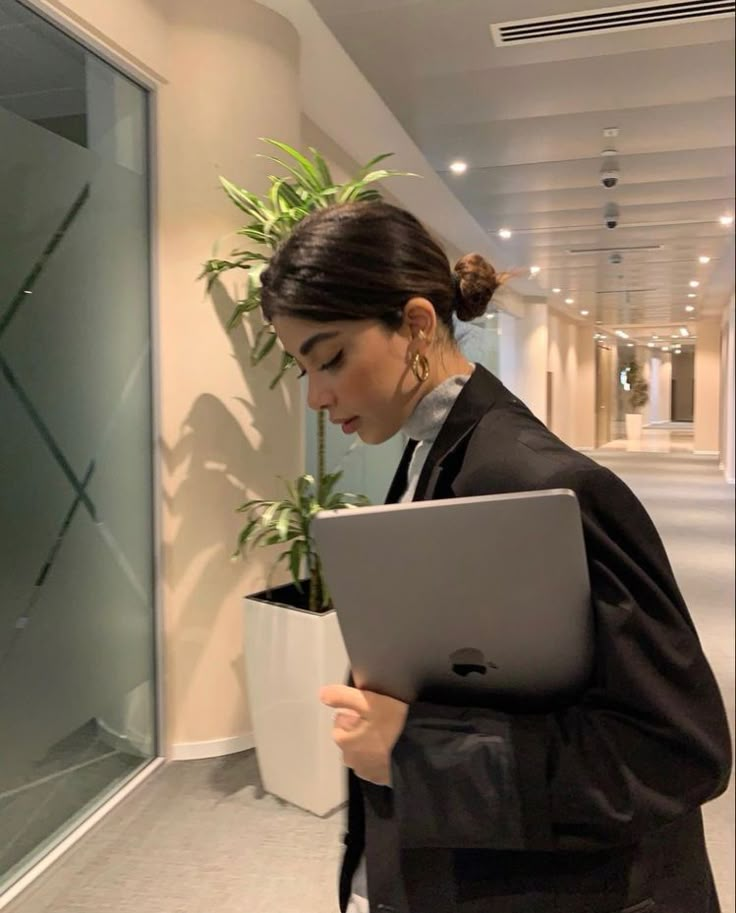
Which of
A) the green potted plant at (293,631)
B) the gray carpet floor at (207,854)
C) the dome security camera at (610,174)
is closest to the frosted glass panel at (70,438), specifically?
the gray carpet floor at (207,854)

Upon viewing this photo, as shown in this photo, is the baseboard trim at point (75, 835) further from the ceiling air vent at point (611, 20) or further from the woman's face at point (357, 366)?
the ceiling air vent at point (611, 20)

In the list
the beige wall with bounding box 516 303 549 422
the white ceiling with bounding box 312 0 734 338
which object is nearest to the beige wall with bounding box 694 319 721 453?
the beige wall with bounding box 516 303 549 422

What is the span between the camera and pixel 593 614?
0.78 metres

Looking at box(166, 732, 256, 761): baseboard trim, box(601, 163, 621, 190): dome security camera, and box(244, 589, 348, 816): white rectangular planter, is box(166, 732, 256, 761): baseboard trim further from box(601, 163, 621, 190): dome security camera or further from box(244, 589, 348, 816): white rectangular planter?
box(601, 163, 621, 190): dome security camera

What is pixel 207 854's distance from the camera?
2693 millimetres

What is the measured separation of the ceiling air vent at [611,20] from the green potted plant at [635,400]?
55.9ft

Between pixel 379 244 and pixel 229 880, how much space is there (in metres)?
2.29

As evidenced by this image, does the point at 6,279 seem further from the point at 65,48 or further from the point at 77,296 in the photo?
the point at 65,48

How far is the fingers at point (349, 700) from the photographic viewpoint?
0.83 metres

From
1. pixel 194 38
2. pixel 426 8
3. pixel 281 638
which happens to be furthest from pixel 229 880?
pixel 426 8

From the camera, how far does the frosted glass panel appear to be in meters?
2.48

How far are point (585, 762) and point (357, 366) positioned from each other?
0.48m

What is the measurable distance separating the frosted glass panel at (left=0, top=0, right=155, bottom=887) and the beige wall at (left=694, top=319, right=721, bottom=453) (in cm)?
1829

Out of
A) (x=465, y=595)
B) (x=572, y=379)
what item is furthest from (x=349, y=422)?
(x=572, y=379)
